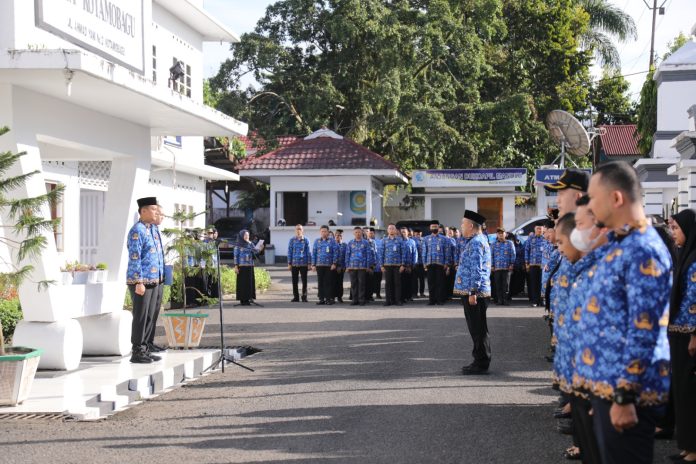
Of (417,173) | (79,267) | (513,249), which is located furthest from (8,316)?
(417,173)

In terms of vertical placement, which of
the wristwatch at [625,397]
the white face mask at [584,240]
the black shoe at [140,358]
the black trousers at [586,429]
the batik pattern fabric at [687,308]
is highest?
the white face mask at [584,240]

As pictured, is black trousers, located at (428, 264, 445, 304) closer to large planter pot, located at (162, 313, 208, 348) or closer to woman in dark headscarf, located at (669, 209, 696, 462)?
large planter pot, located at (162, 313, 208, 348)

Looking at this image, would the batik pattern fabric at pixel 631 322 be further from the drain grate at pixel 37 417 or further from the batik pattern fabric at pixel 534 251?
the batik pattern fabric at pixel 534 251

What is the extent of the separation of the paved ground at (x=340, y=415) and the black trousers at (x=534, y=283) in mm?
7611

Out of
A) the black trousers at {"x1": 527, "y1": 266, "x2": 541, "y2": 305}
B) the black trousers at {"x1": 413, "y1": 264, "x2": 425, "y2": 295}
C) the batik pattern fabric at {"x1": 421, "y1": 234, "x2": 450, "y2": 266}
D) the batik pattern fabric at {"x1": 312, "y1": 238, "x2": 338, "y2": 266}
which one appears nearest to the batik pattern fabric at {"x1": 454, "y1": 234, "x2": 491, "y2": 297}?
the black trousers at {"x1": 527, "y1": 266, "x2": 541, "y2": 305}

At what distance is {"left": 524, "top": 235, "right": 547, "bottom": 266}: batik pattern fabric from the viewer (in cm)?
2130

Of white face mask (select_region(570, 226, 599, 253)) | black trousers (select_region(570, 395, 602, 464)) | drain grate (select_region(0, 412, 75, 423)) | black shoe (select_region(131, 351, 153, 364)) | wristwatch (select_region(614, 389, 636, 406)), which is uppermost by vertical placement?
white face mask (select_region(570, 226, 599, 253))

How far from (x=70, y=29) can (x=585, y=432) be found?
26.1ft

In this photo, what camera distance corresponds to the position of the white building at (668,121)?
23641 millimetres

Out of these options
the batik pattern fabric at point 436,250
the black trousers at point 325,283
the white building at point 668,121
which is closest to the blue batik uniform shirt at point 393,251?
the batik pattern fabric at point 436,250

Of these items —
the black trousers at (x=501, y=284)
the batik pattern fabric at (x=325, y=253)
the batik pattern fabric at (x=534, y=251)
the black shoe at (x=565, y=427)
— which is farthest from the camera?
the batik pattern fabric at (x=325, y=253)

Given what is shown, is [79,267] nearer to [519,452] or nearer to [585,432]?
[519,452]

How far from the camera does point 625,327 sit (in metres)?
4.16

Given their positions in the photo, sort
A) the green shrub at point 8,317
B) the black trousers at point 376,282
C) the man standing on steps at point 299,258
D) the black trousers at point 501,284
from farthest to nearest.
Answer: the black trousers at point 376,282
the man standing on steps at point 299,258
the black trousers at point 501,284
the green shrub at point 8,317
